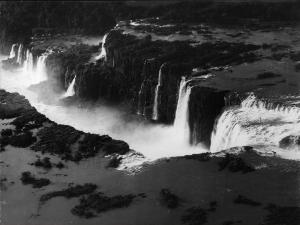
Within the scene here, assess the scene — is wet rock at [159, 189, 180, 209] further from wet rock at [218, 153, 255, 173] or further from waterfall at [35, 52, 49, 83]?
waterfall at [35, 52, 49, 83]

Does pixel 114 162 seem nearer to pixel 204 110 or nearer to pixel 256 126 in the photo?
pixel 256 126

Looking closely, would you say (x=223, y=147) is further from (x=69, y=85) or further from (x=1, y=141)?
(x=69, y=85)

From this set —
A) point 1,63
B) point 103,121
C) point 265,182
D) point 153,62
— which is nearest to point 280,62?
point 153,62

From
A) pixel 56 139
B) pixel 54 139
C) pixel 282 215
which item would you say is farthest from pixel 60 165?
pixel 282 215

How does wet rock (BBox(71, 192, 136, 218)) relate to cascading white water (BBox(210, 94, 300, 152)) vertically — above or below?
below

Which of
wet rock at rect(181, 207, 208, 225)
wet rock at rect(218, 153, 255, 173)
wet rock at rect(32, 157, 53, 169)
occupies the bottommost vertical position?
wet rock at rect(32, 157, 53, 169)

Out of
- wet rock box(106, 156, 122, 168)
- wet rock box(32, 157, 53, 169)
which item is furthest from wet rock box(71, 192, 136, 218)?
wet rock box(32, 157, 53, 169)

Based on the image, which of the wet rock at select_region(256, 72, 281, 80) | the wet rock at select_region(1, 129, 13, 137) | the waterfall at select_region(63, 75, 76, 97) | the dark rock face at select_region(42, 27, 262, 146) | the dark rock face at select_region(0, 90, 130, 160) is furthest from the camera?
the waterfall at select_region(63, 75, 76, 97)
